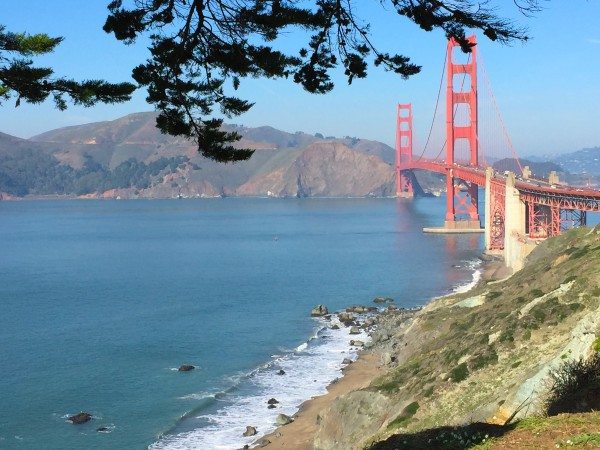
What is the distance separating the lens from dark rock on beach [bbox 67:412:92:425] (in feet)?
85.0

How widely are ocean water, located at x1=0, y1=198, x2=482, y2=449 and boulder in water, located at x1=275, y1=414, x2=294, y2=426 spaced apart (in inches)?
14.3

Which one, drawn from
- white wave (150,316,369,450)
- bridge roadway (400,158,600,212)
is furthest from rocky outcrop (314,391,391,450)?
bridge roadway (400,158,600,212)

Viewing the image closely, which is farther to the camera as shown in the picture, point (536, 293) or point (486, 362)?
point (536, 293)

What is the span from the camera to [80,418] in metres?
26.1

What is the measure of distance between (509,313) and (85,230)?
98.8 metres

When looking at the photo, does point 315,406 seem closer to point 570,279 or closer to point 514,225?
point 570,279

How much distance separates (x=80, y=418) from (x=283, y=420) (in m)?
6.62

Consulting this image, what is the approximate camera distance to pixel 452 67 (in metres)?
95.6

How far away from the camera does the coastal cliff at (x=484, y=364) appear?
1630 cm

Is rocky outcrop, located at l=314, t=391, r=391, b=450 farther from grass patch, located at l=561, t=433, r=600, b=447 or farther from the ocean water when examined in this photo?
grass patch, located at l=561, t=433, r=600, b=447

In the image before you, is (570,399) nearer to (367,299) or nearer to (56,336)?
(56,336)

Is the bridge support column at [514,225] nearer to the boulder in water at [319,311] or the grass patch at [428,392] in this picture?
the boulder in water at [319,311]

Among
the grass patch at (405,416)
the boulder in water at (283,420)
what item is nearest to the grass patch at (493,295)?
the boulder in water at (283,420)

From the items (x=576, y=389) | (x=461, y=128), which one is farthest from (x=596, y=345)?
(x=461, y=128)
